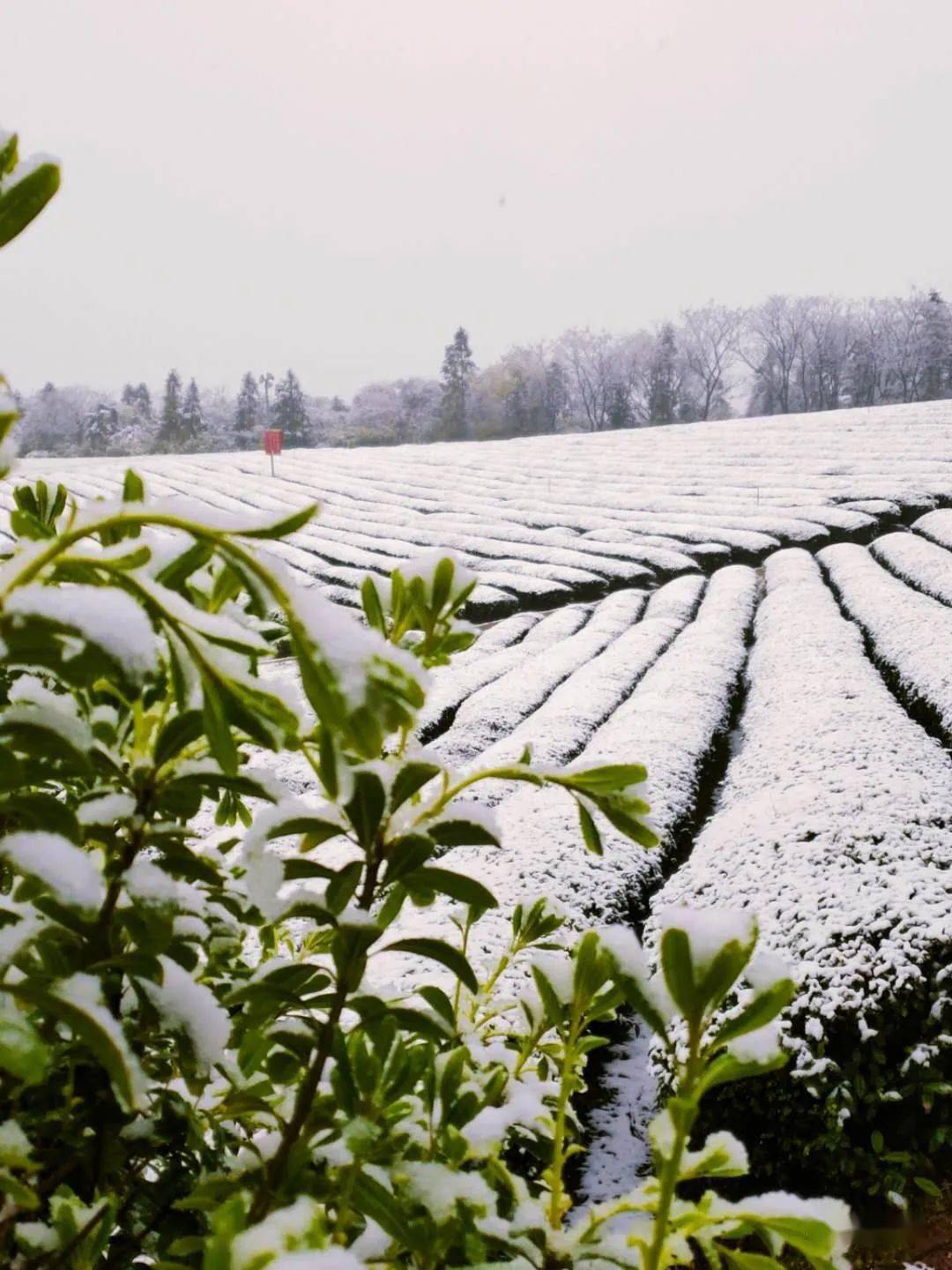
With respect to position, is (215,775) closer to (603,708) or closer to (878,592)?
(603,708)

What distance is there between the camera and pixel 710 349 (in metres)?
66.1

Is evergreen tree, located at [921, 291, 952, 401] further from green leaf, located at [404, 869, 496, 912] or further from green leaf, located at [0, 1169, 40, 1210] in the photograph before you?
green leaf, located at [0, 1169, 40, 1210]

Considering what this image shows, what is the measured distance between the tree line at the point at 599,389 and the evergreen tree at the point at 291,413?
0.29ft

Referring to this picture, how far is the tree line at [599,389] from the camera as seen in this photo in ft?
194

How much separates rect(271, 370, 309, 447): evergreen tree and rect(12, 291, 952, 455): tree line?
0.09m

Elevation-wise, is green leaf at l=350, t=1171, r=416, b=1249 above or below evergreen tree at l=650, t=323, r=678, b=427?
below

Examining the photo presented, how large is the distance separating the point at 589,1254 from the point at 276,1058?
27 cm

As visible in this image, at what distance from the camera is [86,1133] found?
70cm

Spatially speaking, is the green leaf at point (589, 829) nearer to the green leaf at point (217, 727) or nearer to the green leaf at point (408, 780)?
the green leaf at point (408, 780)

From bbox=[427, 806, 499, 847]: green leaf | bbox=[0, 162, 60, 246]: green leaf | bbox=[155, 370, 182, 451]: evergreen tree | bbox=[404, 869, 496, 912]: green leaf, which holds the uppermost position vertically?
bbox=[155, 370, 182, 451]: evergreen tree

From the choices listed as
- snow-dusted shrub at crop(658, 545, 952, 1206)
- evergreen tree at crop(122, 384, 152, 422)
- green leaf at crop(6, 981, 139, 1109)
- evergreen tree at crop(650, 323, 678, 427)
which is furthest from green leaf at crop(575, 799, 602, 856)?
evergreen tree at crop(122, 384, 152, 422)

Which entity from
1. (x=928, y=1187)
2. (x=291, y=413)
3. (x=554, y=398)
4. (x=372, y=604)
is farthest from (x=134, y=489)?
(x=554, y=398)

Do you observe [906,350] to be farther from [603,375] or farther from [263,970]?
[263,970]

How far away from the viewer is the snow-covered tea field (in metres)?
3.52
